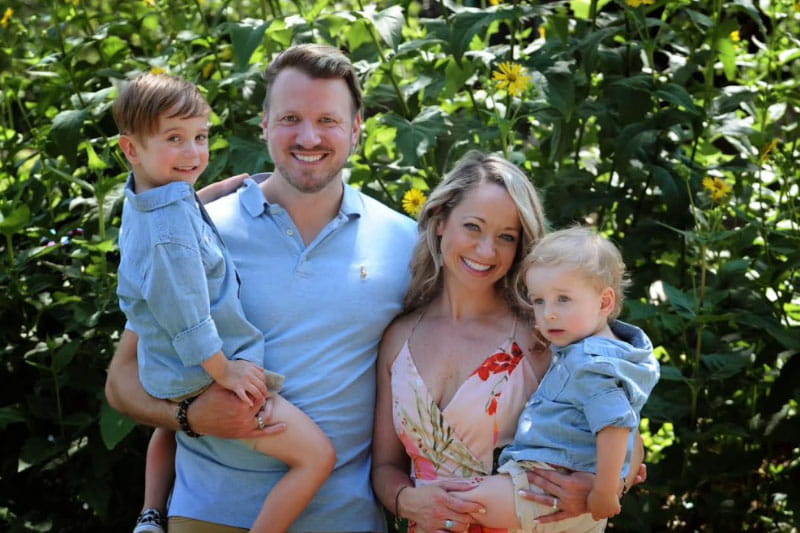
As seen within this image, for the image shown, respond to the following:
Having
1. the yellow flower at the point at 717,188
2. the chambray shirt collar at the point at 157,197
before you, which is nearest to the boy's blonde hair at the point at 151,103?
the chambray shirt collar at the point at 157,197

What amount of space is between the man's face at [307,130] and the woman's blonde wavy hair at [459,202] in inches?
11.1

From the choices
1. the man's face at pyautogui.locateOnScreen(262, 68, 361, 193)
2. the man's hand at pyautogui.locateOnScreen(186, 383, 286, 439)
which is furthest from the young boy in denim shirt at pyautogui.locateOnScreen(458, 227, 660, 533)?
the man's face at pyautogui.locateOnScreen(262, 68, 361, 193)

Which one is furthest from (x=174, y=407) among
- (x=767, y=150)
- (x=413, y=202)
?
(x=767, y=150)

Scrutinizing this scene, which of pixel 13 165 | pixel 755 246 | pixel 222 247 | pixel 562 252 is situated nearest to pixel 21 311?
pixel 13 165

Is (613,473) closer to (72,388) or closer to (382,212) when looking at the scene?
(382,212)

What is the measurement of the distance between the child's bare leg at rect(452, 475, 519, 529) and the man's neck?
0.78 metres

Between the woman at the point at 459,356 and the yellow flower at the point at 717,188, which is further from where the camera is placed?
the yellow flower at the point at 717,188

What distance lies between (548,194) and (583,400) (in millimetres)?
1376

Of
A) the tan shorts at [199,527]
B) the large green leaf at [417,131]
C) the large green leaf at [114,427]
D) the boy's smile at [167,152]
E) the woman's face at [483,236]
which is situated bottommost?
the large green leaf at [114,427]

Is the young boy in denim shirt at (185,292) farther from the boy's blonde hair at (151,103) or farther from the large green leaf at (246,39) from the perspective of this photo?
the large green leaf at (246,39)

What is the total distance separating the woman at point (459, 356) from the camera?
2.68m

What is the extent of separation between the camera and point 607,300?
2.52 meters

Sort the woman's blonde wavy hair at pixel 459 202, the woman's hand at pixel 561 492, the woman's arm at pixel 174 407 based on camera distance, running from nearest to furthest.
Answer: the woman's hand at pixel 561 492
the woman's arm at pixel 174 407
the woman's blonde wavy hair at pixel 459 202

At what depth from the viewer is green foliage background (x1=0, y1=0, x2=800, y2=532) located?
3535 mm
